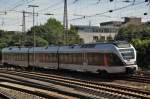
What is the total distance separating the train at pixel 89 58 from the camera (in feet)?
109

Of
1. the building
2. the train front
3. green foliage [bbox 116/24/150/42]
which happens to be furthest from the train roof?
the building

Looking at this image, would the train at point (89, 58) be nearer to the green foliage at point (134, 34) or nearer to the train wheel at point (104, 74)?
the train wheel at point (104, 74)

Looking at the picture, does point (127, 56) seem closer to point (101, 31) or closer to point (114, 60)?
point (114, 60)

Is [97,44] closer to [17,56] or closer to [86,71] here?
[86,71]

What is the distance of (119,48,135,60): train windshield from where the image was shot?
1315 inches

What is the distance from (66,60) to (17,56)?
57.8 ft

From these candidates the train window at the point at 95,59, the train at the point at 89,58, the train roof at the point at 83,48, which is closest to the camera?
the train at the point at 89,58

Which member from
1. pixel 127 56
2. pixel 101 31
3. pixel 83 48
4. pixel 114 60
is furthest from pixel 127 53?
pixel 101 31

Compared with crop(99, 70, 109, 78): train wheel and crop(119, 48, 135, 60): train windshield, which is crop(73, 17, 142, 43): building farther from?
crop(119, 48, 135, 60): train windshield

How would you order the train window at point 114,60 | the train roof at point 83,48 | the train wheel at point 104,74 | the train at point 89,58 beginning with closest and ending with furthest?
the train window at point 114,60, the train at point 89,58, the train roof at point 83,48, the train wheel at point 104,74

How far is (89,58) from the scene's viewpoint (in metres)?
36.8

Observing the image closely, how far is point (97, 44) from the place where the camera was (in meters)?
36.0

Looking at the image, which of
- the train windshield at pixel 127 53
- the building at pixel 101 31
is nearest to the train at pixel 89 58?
the train windshield at pixel 127 53

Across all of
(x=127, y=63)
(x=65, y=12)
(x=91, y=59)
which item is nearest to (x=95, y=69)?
(x=91, y=59)
